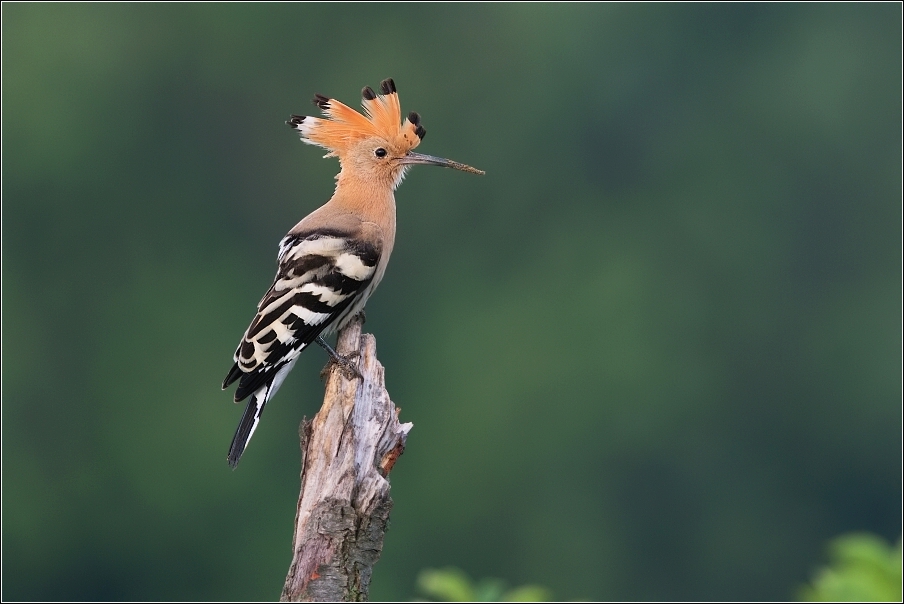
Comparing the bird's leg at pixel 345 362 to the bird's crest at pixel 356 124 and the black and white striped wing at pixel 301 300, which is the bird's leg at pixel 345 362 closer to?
the black and white striped wing at pixel 301 300

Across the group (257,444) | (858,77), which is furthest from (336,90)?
(858,77)

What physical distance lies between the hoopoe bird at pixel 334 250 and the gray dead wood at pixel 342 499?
0.25 m

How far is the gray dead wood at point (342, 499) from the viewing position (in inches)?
147

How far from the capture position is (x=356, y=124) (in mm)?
5047

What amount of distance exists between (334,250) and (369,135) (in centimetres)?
56

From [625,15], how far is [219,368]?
1602 cm

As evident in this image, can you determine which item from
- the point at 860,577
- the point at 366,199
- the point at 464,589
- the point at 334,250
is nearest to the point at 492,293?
the point at 366,199

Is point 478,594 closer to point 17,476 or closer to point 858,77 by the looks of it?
point 17,476

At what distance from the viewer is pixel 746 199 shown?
32.0 metres

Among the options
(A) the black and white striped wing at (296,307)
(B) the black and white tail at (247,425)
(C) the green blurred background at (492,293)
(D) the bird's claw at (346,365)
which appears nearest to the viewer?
(D) the bird's claw at (346,365)

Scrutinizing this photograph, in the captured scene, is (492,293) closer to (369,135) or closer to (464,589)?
(369,135)

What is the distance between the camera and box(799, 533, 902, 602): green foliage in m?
4.12

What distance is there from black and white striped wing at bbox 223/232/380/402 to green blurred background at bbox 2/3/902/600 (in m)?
17.0

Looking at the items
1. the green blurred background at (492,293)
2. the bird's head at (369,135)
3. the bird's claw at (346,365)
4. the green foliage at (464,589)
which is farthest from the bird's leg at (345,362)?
the green blurred background at (492,293)
